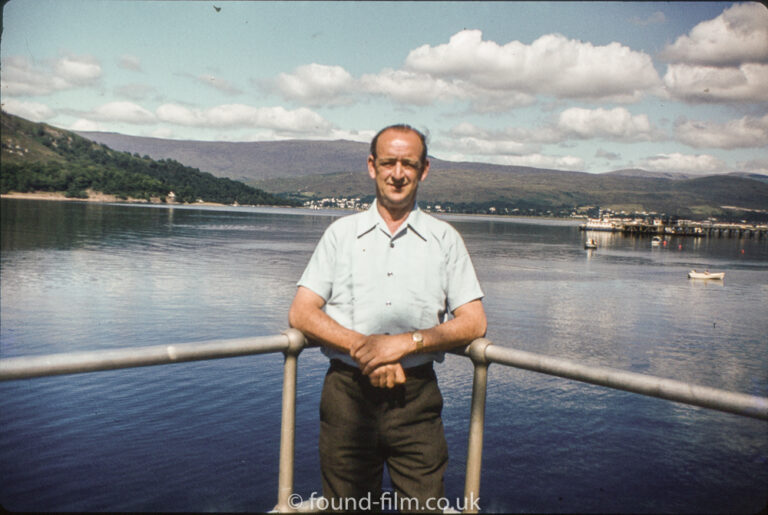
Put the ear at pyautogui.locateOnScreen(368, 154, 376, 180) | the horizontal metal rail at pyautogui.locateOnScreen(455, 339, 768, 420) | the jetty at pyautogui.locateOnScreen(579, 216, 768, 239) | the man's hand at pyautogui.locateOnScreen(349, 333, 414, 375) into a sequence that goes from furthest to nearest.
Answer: the jetty at pyautogui.locateOnScreen(579, 216, 768, 239) → the ear at pyautogui.locateOnScreen(368, 154, 376, 180) → the man's hand at pyautogui.locateOnScreen(349, 333, 414, 375) → the horizontal metal rail at pyautogui.locateOnScreen(455, 339, 768, 420)

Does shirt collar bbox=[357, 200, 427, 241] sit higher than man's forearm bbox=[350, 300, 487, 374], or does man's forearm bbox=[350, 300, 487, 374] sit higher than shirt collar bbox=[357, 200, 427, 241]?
shirt collar bbox=[357, 200, 427, 241]

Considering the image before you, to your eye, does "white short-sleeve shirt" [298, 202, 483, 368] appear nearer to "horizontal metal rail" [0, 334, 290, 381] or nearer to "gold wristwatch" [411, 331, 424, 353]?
"gold wristwatch" [411, 331, 424, 353]

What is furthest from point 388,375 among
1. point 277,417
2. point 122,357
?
point 277,417

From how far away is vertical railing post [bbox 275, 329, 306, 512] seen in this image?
9.06 ft

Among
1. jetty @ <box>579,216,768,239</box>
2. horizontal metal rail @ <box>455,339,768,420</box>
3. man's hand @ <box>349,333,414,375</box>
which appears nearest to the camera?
horizontal metal rail @ <box>455,339,768,420</box>

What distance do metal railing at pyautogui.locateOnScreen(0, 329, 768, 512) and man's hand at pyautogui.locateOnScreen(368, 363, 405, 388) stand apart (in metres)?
0.31

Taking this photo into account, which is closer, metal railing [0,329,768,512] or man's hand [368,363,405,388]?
metal railing [0,329,768,512]

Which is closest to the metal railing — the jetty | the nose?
the nose

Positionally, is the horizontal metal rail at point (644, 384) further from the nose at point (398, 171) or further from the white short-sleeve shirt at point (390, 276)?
the nose at point (398, 171)

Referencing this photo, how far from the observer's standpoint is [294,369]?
2775mm

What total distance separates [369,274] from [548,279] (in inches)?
1831

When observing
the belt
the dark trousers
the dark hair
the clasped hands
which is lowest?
the dark trousers

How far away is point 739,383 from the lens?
2031 centimetres

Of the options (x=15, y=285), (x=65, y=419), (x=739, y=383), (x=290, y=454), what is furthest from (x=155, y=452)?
(x=15, y=285)
